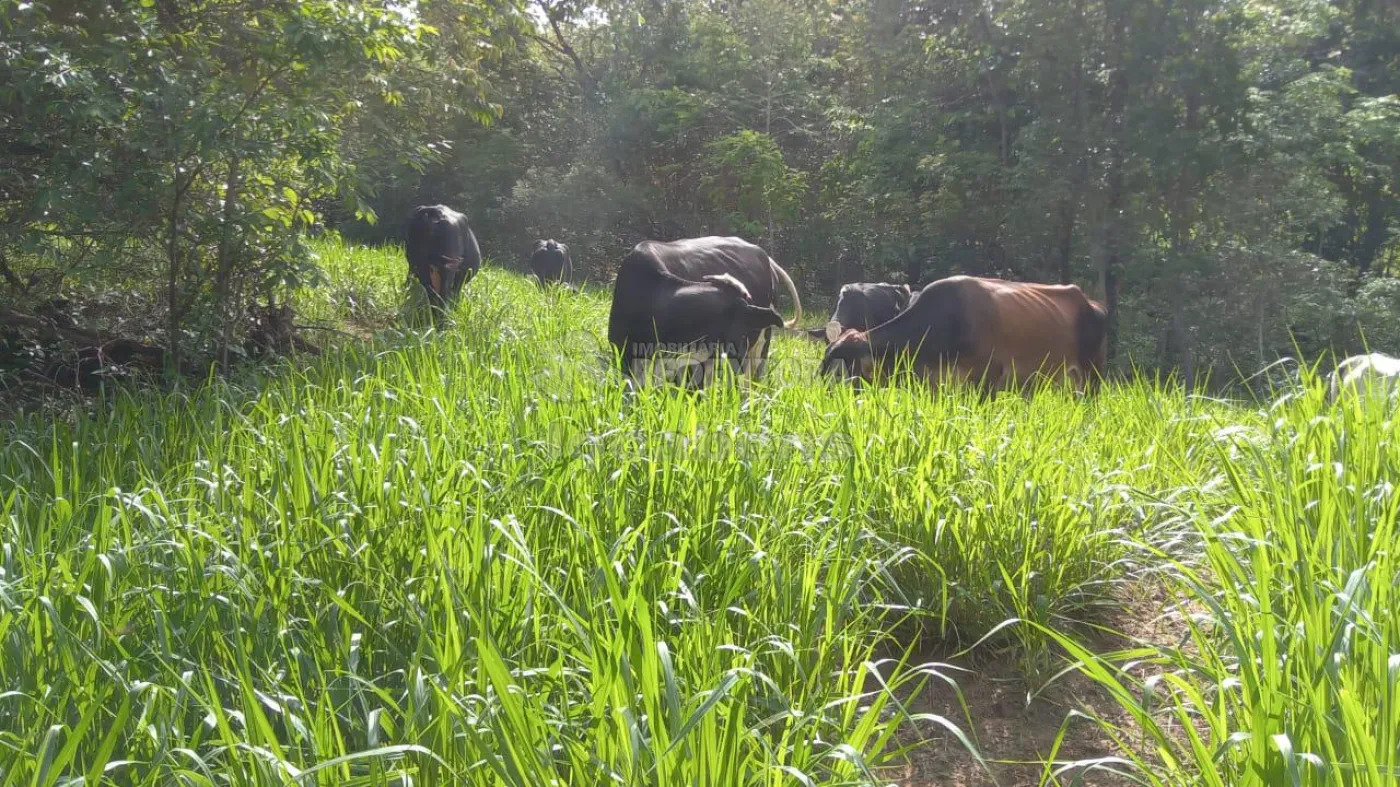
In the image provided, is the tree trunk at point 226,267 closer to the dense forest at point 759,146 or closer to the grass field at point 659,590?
the dense forest at point 759,146

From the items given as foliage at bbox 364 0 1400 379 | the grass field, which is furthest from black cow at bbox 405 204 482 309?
the grass field

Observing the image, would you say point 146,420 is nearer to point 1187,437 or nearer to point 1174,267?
point 1187,437

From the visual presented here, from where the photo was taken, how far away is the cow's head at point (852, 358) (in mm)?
7246

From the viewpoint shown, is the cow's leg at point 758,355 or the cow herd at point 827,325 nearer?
the cow herd at point 827,325

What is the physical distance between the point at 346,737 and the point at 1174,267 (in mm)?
16582

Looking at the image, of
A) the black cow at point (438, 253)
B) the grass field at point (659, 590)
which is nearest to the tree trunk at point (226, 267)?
the grass field at point (659, 590)

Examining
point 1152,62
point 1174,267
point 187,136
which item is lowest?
point 1174,267

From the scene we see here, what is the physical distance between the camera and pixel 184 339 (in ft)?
21.8

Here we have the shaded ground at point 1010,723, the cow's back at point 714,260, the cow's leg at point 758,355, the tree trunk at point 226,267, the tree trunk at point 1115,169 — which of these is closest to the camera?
the shaded ground at point 1010,723

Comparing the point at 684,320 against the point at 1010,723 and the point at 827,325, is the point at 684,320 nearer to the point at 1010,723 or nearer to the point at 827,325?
the point at 827,325

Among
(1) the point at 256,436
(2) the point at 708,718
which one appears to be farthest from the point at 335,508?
(2) the point at 708,718

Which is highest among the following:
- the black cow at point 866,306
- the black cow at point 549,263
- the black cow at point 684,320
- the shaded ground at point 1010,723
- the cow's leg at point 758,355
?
the black cow at point 684,320

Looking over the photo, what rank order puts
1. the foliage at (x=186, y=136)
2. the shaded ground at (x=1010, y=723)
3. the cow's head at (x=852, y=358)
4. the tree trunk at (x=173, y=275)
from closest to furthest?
the shaded ground at (x=1010, y=723), the foliage at (x=186, y=136), the tree trunk at (x=173, y=275), the cow's head at (x=852, y=358)

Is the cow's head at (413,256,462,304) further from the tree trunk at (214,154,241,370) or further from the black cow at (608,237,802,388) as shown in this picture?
the black cow at (608,237,802,388)
